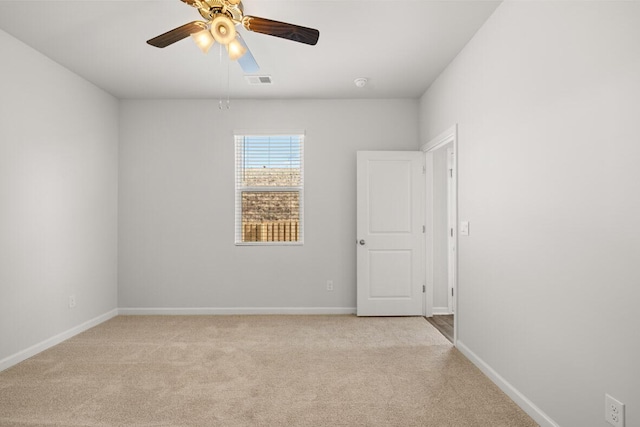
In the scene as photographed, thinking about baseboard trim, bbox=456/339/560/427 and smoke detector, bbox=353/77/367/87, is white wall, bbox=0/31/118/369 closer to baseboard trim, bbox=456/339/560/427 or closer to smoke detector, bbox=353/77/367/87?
smoke detector, bbox=353/77/367/87

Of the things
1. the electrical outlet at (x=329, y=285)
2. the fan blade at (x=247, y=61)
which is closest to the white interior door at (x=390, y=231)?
the electrical outlet at (x=329, y=285)

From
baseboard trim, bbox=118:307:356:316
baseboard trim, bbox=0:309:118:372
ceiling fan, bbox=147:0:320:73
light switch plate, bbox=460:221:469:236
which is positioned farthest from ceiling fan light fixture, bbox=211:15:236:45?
baseboard trim, bbox=118:307:356:316

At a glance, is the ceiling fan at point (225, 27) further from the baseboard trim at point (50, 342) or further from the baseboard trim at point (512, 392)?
the baseboard trim at point (50, 342)

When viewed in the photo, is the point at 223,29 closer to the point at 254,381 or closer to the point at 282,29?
Result: the point at 282,29

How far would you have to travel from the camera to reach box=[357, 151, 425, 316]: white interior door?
4762mm

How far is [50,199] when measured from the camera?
12.1 feet

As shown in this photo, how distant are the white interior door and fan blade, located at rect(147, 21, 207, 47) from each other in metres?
2.63

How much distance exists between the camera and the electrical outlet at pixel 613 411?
1680mm

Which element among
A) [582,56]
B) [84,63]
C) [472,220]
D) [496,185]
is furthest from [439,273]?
[84,63]

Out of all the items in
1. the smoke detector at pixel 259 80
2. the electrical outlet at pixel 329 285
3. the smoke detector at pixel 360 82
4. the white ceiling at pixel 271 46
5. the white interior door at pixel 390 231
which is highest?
the white ceiling at pixel 271 46

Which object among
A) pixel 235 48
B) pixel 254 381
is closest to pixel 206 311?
pixel 254 381

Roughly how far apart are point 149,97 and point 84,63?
1070 mm

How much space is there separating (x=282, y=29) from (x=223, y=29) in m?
0.38

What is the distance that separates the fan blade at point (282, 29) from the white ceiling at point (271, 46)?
0.36 meters
